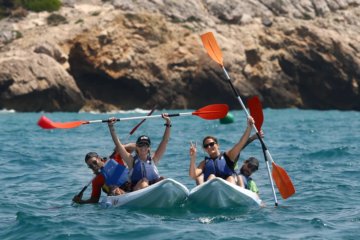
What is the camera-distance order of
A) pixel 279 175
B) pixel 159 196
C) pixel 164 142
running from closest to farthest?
pixel 159 196 < pixel 164 142 < pixel 279 175

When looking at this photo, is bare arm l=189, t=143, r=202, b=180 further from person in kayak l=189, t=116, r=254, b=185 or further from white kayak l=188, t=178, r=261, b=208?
white kayak l=188, t=178, r=261, b=208

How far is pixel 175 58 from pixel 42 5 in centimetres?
946

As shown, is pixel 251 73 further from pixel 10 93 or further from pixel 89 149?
pixel 89 149

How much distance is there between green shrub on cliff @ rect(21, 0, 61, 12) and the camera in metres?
48.3

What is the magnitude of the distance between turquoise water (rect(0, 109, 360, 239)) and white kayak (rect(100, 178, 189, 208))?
14 cm

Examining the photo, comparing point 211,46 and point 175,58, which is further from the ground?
point 211,46

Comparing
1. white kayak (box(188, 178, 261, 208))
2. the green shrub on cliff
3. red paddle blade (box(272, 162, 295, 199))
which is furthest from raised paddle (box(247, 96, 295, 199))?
the green shrub on cliff

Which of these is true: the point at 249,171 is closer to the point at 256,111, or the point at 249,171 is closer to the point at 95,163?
the point at 256,111

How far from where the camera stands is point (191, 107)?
45.0 m

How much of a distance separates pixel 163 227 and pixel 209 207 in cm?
145

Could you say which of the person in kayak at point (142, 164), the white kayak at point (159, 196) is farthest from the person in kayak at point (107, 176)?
the white kayak at point (159, 196)

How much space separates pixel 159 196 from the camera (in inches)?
420

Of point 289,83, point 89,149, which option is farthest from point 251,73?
point 89,149

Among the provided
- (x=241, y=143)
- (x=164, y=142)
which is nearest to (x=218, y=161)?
(x=241, y=143)
